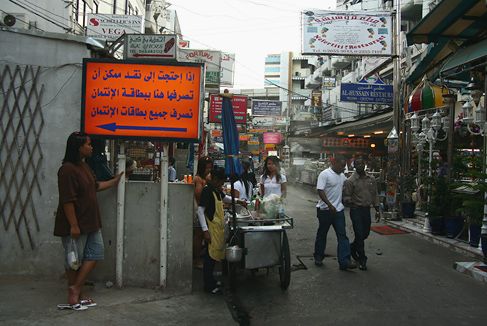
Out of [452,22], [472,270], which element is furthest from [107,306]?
[452,22]

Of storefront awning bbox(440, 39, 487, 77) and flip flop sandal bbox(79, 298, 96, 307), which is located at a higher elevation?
storefront awning bbox(440, 39, 487, 77)

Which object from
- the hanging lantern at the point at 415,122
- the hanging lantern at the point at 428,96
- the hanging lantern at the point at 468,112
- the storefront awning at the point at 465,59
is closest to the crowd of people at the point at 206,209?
the storefront awning at the point at 465,59

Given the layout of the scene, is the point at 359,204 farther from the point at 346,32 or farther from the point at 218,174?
the point at 346,32

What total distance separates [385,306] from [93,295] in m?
3.48

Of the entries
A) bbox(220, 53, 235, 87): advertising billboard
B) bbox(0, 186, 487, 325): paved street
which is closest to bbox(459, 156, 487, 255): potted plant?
bbox(0, 186, 487, 325): paved street

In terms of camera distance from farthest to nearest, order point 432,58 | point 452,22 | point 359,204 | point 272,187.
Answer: point 432,58, point 452,22, point 272,187, point 359,204

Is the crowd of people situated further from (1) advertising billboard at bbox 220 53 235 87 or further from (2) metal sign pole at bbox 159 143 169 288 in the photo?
(1) advertising billboard at bbox 220 53 235 87

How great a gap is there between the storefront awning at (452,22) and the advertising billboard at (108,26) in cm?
970

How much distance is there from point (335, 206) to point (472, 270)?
2286mm

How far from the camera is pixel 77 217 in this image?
15.4 feet

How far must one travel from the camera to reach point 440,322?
4637mm

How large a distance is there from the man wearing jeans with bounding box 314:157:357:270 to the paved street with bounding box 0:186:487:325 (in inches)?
13.3

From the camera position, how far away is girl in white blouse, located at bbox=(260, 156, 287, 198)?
7750 millimetres

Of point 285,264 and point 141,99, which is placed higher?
point 141,99
